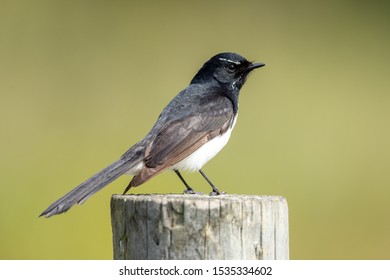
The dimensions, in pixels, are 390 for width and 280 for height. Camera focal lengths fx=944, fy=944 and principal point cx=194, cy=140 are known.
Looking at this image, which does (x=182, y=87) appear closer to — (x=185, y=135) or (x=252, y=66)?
(x=252, y=66)

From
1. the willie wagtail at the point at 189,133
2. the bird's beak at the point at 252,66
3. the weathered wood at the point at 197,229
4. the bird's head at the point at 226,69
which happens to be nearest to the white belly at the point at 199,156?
the willie wagtail at the point at 189,133

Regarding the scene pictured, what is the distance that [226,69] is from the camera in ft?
22.1

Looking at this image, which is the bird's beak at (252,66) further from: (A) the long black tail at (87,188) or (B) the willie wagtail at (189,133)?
(A) the long black tail at (87,188)

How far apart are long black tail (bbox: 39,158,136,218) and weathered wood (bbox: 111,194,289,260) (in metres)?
0.43

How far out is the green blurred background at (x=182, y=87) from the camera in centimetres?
876

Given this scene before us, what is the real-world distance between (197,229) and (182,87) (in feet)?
20.5

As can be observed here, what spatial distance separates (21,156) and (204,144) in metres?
4.05

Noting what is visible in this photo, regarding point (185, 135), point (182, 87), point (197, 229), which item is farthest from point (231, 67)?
point (182, 87)

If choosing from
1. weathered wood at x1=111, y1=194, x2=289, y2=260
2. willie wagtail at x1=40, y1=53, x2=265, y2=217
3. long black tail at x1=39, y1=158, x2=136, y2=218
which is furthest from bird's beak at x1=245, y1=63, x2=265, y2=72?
weathered wood at x1=111, y1=194, x2=289, y2=260

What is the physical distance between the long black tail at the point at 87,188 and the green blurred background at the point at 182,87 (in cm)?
262

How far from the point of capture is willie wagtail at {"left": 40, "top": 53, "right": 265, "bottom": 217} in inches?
207

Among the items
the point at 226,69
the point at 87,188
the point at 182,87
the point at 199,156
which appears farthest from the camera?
the point at 182,87

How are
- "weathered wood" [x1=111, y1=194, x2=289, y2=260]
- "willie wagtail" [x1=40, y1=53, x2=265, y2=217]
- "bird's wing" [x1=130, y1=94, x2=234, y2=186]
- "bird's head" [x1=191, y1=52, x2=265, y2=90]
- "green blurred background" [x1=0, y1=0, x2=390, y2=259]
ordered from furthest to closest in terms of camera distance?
"green blurred background" [x1=0, y1=0, x2=390, y2=259]
"bird's head" [x1=191, y1=52, x2=265, y2=90]
"bird's wing" [x1=130, y1=94, x2=234, y2=186]
"willie wagtail" [x1=40, y1=53, x2=265, y2=217]
"weathered wood" [x1=111, y1=194, x2=289, y2=260]

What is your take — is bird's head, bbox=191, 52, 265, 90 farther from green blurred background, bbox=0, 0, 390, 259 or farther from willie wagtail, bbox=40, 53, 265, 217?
green blurred background, bbox=0, 0, 390, 259
